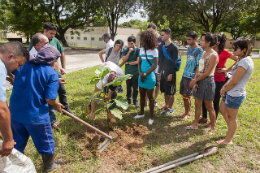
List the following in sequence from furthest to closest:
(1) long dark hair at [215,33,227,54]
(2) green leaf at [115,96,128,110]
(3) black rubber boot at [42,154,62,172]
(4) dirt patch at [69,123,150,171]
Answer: (1) long dark hair at [215,33,227,54], (2) green leaf at [115,96,128,110], (4) dirt patch at [69,123,150,171], (3) black rubber boot at [42,154,62,172]

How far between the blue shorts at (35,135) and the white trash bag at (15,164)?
1.18ft

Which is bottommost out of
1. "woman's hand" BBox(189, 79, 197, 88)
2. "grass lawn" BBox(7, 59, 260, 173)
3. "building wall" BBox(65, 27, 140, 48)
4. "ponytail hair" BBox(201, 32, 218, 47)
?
"grass lawn" BBox(7, 59, 260, 173)

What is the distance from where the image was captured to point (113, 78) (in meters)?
3.17

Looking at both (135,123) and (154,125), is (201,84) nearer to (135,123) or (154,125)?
(154,125)

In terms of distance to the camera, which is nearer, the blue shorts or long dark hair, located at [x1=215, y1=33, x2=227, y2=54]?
the blue shorts

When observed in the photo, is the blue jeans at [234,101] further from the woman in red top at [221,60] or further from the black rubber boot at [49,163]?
the black rubber boot at [49,163]

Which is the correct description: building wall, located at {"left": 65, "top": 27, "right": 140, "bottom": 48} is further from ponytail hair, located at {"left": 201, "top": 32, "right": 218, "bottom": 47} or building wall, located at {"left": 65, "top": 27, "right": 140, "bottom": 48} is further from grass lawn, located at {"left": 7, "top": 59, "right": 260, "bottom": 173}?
ponytail hair, located at {"left": 201, "top": 32, "right": 218, "bottom": 47}

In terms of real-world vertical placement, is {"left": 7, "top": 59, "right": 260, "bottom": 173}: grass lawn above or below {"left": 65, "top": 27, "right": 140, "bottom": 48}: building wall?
below

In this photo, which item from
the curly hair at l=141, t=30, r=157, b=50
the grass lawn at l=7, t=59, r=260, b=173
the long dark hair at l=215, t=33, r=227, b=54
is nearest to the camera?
the grass lawn at l=7, t=59, r=260, b=173

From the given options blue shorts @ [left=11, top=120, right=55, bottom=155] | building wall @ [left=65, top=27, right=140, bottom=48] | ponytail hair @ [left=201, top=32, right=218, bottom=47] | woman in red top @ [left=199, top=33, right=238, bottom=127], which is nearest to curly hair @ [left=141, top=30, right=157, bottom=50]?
ponytail hair @ [left=201, top=32, right=218, bottom=47]

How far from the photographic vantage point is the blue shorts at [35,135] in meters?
2.11

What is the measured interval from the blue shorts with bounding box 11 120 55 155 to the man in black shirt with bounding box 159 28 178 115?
2.77m

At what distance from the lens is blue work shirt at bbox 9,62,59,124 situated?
2037 millimetres

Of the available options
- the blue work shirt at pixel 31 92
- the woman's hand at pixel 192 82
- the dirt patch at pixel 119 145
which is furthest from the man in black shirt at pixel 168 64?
the blue work shirt at pixel 31 92
